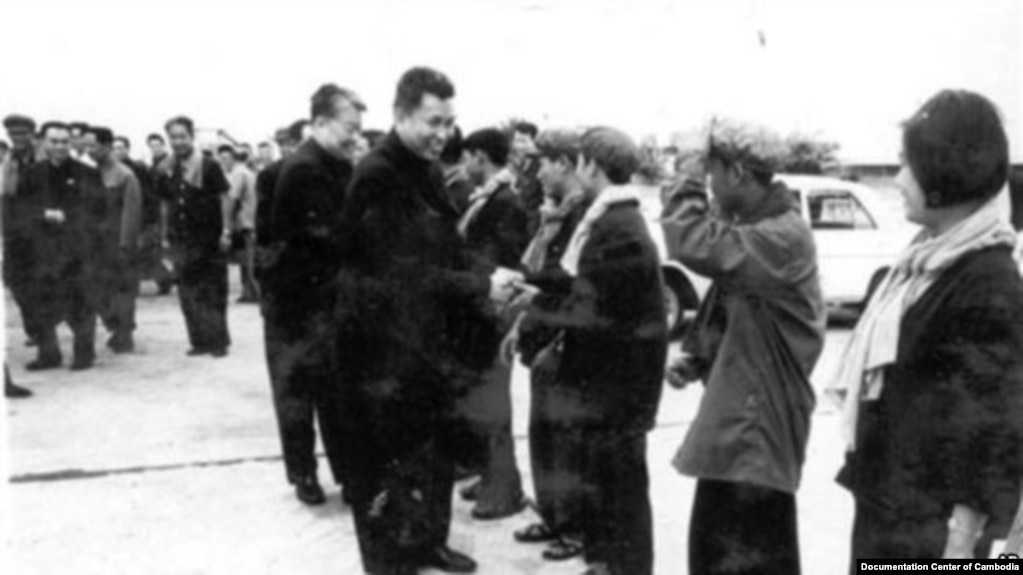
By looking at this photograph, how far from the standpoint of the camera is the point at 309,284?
476 centimetres

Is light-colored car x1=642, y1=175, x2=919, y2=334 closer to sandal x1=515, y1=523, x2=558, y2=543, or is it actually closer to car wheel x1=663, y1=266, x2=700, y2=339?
car wheel x1=663, y1=266, x2=700, y2=339

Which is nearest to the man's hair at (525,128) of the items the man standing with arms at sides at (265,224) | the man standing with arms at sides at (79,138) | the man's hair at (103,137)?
the man standing with arms at sides at (265,224)

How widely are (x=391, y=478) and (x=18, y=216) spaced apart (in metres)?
5.49

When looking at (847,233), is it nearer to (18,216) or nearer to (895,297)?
(18,216)

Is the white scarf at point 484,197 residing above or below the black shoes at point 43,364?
above

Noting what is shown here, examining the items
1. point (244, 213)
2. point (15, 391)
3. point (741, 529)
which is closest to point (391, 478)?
point (741, 529)

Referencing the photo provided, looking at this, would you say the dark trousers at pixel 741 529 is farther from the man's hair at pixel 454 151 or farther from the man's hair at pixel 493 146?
the man's hair at pixel 454 151

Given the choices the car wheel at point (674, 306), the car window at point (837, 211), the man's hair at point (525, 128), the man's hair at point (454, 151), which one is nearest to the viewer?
the man's hair at point (454, 151)

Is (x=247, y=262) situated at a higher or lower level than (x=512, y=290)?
lower

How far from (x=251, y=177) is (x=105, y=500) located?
289 inches

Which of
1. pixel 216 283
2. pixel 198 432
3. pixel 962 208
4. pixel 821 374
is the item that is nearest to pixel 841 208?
pixel 821 374

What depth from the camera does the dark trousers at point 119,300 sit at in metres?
8.81

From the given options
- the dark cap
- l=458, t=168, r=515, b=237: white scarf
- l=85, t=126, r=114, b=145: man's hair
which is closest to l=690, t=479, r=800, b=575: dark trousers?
l=458, t=168, r=515, b=237: white scarf

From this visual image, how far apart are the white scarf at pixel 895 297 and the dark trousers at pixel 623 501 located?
1187 mm
